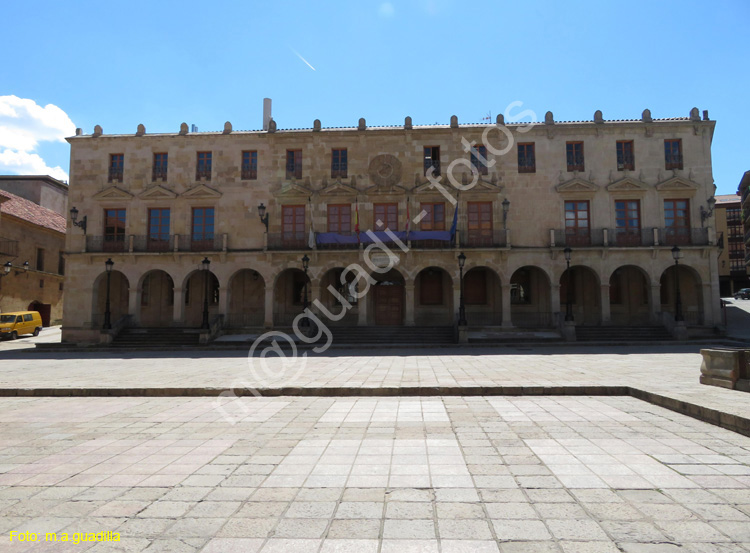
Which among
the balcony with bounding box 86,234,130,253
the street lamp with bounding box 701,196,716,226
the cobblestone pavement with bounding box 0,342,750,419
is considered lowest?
the cobblestone pavement with bounding box 0,342,750,419

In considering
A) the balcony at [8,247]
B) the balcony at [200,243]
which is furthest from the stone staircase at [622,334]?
the balcony at [8,247]

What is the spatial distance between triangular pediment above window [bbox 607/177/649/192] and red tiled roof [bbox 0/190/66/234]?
127 feet

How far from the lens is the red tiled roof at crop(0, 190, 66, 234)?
31.2 m

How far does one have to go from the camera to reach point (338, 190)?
26.0 metres

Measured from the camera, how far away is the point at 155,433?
6.44m

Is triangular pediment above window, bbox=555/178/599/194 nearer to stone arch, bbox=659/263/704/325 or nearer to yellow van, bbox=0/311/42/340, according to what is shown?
stone arch, bbox=659/263/704/325

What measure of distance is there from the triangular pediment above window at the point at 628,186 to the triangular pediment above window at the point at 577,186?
919 mm

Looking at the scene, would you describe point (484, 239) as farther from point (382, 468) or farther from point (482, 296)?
point (382, 468)

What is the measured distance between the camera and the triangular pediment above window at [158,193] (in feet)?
87.2

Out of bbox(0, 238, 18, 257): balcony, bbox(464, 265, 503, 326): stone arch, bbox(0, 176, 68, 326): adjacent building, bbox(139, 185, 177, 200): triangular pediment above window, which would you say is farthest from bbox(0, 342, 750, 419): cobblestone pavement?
bbox(0, 176, 68, 326): adjacent building

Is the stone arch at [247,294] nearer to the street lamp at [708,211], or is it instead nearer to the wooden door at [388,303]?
the wooden door at [388,303]

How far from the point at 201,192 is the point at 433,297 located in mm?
15038

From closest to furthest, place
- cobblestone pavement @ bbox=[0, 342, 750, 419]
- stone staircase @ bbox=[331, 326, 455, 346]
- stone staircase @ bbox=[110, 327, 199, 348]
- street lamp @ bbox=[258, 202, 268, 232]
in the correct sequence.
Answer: cobblestone pavement @ bbox=[0, 342, 750, 419] → stone staircase @ bbox=[331, 326, 455, 346] → stone staircase @ bbox=[110, 327, 199, 348] → street lamp @ bbox=[258, 202, 268, 232]

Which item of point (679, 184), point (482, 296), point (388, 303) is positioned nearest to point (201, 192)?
point (388, 303)
